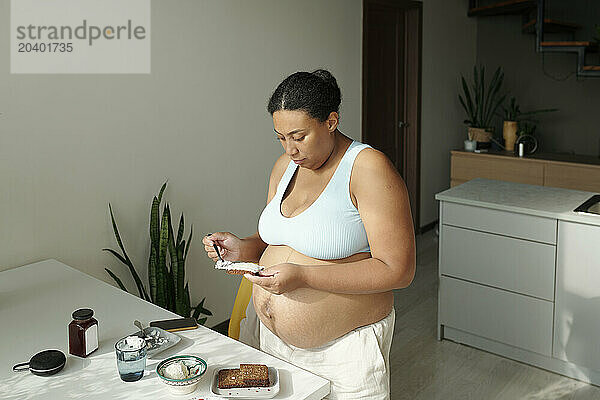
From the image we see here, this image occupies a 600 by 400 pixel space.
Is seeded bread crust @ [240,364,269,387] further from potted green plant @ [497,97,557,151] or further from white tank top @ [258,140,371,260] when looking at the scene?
potted green plant @ [497,97,557,151]

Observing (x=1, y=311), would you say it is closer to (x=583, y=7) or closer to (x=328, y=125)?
(x=328, y=125)

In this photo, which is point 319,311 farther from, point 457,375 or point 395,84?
point 395,84

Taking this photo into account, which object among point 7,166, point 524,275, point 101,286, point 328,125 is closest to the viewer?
point 328,125

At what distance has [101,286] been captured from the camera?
2.40m

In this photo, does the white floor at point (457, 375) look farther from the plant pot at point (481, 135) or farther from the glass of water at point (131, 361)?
the plant pot at point (481, 135)

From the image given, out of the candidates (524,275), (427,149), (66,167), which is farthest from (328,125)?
(427,149)

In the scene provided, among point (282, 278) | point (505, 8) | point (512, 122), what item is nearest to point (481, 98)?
point (512, 122)

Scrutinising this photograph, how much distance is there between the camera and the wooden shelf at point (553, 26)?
215 inches

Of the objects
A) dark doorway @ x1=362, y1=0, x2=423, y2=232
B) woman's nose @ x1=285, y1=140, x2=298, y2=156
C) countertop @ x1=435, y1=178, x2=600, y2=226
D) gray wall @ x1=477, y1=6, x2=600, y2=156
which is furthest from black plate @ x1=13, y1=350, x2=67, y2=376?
gray wall @ x1=477, y1=6, x2=600, y2=156

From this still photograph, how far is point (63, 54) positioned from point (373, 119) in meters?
2.79

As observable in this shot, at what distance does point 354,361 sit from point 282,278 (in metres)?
0.34

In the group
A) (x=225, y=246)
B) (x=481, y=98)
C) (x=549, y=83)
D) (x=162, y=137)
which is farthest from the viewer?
(x=481, y=98)

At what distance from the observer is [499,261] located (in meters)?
3.33

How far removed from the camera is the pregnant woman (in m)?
1.71
